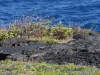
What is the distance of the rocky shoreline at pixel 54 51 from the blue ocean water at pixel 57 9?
9.92m

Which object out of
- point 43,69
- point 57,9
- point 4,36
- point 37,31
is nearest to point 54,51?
point 43,69

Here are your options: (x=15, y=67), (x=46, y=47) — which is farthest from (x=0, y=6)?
(x=15, y=67)

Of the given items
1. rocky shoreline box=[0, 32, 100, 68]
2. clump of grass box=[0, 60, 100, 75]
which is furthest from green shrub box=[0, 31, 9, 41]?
clump of grass box=[0, 60, 100, 75]

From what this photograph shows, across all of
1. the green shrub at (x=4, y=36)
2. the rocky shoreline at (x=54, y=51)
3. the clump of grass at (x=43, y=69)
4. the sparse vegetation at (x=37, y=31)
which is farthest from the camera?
the sparse vegetation at (x=37, y=31)

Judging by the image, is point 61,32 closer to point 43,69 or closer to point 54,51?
point 54,51

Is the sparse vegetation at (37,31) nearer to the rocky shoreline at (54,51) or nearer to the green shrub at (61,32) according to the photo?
the green shrub at (61,32)

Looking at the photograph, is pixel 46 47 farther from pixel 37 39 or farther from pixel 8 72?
pixel 8 72

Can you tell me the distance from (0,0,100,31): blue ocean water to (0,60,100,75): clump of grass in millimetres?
13155

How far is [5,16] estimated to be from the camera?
2723cm

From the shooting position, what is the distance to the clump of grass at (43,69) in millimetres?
9516

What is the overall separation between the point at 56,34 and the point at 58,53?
9.87 feet

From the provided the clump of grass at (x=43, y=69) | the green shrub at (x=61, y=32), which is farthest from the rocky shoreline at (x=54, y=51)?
the clump of grass at (x=43, y=69)

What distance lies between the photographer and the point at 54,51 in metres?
12.3

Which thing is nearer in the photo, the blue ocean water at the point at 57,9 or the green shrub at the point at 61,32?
the green shrub at the point at 61,32
